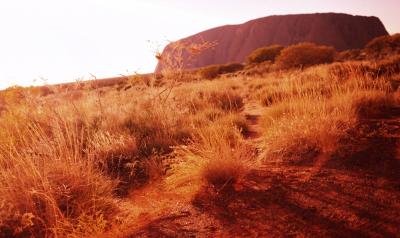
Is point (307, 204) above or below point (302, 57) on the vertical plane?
below

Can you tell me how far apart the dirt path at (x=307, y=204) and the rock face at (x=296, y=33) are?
59271 mm

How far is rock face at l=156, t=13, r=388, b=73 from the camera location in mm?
65125

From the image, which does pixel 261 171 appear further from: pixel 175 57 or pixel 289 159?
pixel 175 57

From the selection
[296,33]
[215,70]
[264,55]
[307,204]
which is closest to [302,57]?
[215,70]

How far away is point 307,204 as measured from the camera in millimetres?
2500

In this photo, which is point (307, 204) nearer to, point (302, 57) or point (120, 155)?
point (120, 155)

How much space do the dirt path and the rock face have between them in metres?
59.3

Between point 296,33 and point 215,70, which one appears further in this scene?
point 296,33

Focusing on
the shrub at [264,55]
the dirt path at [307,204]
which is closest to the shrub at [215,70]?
the shrub at [264,55]

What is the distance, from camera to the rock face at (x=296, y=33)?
65.1m

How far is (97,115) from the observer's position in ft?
20.2

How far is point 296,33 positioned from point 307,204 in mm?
72950

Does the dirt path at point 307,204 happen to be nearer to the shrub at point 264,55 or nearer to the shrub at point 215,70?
the shrub at point 215,70

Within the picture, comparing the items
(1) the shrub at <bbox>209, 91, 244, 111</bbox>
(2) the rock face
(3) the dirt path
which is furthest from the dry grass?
(2) the rock face
